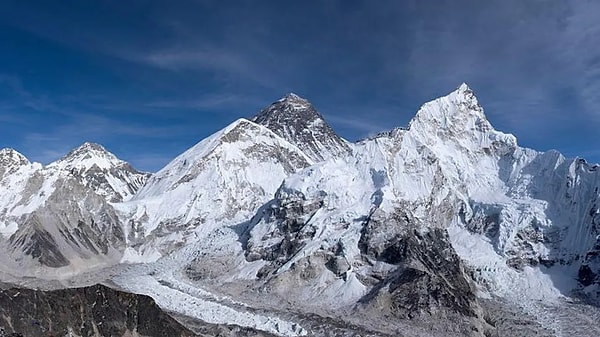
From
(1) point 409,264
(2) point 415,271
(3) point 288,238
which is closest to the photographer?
(2) point 415,271

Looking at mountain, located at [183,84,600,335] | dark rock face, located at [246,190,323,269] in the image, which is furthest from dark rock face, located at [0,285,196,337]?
dark rock face, located at [246,190,323,269]

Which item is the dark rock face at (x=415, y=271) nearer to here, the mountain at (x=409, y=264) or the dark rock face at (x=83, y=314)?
the mountain at (x=409, y=264)

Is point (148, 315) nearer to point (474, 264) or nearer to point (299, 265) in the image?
point (299, 265)

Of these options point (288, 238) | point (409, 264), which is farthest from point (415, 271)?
point (288, 238)

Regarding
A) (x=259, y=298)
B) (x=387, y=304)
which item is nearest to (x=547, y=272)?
(x=387, y=304)

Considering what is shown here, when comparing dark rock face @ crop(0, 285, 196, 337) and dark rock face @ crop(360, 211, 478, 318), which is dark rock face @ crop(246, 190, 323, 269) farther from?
dark rock face @ crop(0, 285, 196, 337)

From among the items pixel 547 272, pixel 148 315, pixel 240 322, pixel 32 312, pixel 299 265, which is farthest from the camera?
pixel 547 272

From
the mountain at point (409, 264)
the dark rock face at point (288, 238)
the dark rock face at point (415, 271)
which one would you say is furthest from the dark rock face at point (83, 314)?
the dark rock face at point (288, 238)

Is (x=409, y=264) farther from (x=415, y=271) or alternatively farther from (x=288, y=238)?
(x=288, y=238)
